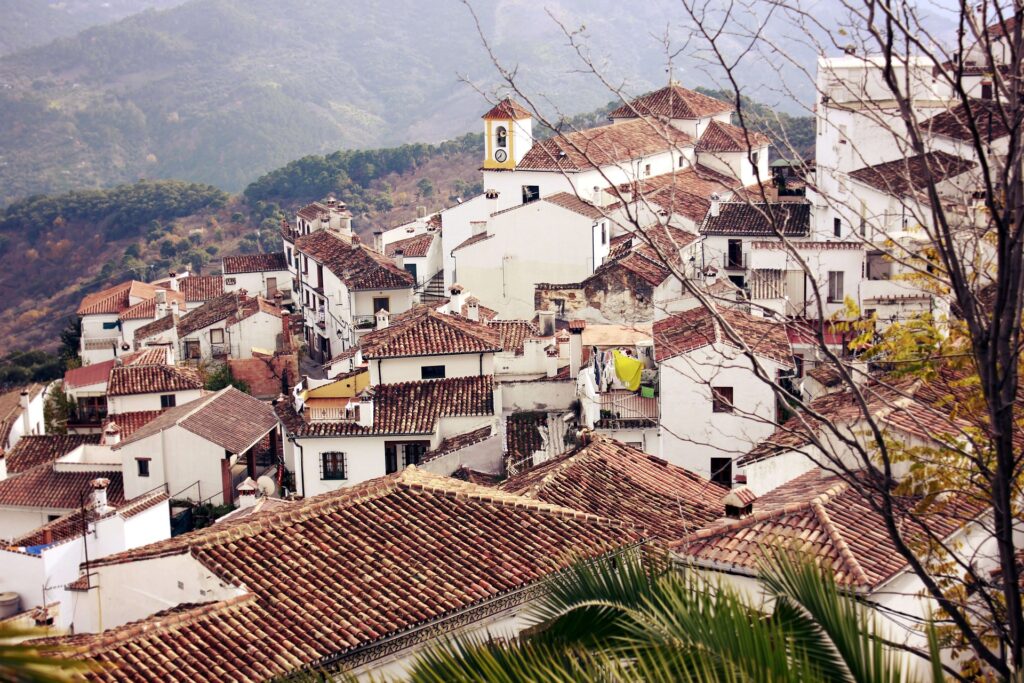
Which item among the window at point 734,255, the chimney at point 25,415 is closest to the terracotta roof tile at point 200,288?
the chimney at point 25,415

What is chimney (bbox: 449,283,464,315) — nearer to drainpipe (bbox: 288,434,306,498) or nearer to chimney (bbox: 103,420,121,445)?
chimney (bbox: 103,420,121,445)

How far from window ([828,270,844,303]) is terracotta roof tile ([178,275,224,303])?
3058 cm

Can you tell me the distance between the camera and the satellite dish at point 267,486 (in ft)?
99.6

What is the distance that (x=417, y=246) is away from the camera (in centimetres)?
5069

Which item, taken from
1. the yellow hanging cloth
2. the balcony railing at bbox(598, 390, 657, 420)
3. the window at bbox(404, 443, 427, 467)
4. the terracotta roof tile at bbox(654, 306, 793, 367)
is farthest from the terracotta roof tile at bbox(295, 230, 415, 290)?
the terracotta roof tile at bbox(654, 306, 793, 367)

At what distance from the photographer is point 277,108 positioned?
177125 mm

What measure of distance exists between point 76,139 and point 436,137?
41.0m

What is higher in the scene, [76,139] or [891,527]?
[76,139]

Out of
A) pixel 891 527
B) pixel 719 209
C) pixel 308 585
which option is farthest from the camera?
pixel 719 209

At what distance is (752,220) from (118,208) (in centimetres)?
7248

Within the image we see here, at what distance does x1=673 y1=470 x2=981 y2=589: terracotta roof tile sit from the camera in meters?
13.1

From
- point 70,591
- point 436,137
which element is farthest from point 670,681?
point 436,137

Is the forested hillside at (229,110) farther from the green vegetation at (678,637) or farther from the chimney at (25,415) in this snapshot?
the green vegetation at (678,637)

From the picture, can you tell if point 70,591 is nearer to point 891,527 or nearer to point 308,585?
point 308,585
